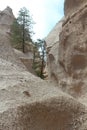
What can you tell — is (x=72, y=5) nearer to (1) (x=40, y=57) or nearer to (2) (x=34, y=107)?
(2) (x=34, y=107)

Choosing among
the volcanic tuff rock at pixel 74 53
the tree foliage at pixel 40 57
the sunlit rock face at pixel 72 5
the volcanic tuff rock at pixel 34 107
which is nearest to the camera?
the volcanic tuff rock at pixel 34 107

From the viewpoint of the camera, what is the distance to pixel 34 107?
3.18 metres

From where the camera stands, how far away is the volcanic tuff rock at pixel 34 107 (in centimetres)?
303

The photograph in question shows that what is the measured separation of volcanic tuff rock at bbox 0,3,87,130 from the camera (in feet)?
9.95

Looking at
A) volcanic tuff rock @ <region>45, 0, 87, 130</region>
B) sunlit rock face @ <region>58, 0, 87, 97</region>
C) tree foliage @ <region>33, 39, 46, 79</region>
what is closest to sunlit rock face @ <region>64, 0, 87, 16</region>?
volcanic tuff rock @ <region>45, 0, 87, 130</region>

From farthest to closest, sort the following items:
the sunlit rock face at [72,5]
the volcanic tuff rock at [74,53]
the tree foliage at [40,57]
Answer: the tree foliage at [40,57] → the sunlit rock face at [72,5] → the volcanic tuff rock at [74,53]

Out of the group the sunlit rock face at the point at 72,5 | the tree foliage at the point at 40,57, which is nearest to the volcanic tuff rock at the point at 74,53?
the sunlit rock face at the point at 72,5

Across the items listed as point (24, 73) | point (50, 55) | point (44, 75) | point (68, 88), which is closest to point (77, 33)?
point (68, 88)

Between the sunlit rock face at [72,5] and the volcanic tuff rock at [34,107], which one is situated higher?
the sunlit rock face at [72,5]

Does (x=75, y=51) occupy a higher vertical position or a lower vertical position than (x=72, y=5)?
lower

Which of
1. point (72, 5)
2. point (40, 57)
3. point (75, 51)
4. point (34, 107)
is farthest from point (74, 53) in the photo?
point (40, 57)

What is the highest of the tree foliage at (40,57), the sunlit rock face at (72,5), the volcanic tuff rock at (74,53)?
the sunlit rock face at (72,5)

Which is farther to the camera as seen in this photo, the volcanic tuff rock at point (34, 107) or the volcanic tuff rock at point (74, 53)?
the volcanic tuff rock at point (74, 53)

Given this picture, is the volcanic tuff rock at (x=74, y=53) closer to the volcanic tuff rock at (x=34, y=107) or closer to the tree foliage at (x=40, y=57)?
the volcanic tuff rock at (x=34, y=107)
